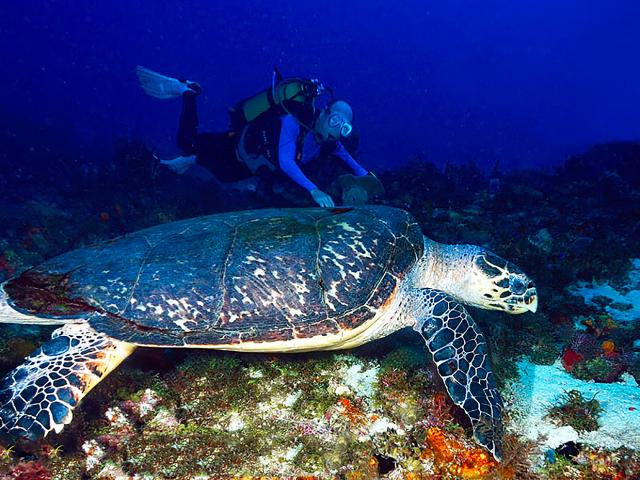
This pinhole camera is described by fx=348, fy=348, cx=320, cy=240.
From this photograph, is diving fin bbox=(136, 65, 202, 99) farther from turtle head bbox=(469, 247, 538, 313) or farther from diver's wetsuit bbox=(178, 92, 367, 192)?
turtle head bbox=(469, 247, 538, 313)

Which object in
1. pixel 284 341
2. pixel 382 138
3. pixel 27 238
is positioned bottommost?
pixel 382 138

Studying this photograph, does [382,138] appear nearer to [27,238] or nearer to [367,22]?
[27,238]

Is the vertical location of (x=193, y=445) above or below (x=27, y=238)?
above

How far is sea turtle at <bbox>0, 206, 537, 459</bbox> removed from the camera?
10.0 feet

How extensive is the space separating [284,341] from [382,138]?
4925cm

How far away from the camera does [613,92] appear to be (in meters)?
91.8

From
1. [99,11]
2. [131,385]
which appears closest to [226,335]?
[131,385]

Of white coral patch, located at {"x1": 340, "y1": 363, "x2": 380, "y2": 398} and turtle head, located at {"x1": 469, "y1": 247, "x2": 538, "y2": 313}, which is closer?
white coral patch, located at {"x1": 340, "y1": 363, "x2": 380, "y2": 398}

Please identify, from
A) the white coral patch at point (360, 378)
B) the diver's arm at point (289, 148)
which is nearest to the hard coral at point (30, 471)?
the white coral patch at point (360, 378)

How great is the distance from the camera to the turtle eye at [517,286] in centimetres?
398

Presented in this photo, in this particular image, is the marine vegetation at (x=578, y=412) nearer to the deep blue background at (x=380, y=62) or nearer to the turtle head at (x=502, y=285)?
the turtle head at (x=502, y=285)

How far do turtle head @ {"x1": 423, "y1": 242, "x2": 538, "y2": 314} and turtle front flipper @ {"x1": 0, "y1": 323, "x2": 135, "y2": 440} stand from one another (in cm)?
361

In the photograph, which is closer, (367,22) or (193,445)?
(193,445)

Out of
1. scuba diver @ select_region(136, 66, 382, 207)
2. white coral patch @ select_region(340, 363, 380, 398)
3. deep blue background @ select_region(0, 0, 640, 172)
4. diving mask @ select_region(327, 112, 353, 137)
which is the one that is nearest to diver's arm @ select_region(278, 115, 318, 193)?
scuba diver @ select_region(136, 66, 382, 207)
